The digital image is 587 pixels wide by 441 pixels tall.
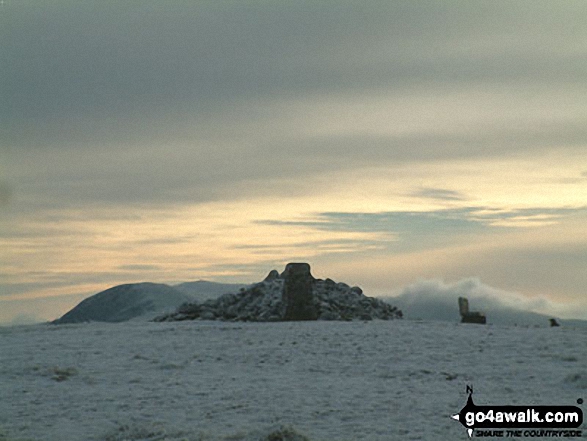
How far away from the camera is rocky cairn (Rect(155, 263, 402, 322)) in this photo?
21562 mm

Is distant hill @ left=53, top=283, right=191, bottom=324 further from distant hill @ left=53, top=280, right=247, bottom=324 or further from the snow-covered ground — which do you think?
the snow-covered ground

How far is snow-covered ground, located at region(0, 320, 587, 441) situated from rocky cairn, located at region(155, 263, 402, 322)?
240 centimetres

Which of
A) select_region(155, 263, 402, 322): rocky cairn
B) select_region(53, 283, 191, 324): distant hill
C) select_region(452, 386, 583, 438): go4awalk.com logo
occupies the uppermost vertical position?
select_region(53, 283, 191, 324): distant hill

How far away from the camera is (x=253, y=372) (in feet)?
43.2

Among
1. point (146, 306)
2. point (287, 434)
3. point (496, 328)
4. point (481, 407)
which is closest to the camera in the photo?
point (287, 434)

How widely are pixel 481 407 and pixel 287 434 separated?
278 centimetres

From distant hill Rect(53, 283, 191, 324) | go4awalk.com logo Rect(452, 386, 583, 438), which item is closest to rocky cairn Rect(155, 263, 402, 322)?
go4awalk.com logo Rect(452, 386, 583, 438)

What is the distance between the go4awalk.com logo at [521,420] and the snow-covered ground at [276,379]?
24cm

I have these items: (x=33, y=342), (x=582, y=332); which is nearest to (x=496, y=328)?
(x=582, y=332)

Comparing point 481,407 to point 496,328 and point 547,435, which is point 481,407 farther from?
point 496,328

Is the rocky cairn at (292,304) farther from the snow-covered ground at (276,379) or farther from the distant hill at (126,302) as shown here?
the distant hill at (126,302)

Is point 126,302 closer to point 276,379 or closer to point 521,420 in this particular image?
point 276,379

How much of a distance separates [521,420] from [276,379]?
4246 millimetres

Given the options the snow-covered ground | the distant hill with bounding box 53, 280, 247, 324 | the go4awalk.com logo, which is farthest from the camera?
the distant hill with bounding box 53, 280, 247, 324
